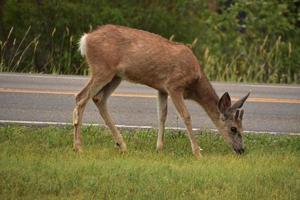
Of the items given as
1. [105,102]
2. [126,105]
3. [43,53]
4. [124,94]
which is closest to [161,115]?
[105,102]

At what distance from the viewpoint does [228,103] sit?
11.3 metres

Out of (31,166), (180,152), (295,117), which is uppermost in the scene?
(31,166)

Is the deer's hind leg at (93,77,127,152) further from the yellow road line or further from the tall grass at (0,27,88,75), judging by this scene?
the tall grass at (0,27,88,75)

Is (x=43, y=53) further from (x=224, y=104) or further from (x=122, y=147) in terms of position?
(x=122, y=147)

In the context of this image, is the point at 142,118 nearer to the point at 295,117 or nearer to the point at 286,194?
the point at 295,117

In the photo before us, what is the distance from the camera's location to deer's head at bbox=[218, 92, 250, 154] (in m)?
11.2

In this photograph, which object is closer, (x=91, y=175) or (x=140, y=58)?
(x=91, y=175)

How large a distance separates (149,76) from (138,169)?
221cm

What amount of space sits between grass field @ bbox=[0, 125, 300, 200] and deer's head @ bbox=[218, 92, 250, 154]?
18 cm

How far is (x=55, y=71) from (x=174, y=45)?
9.24m

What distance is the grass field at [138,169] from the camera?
8.25 metres

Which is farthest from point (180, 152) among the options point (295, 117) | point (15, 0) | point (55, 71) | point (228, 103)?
point (15, 0)

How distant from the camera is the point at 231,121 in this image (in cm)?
1130

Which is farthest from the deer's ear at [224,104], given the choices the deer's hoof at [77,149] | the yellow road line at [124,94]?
the yellow road line at [124,94]
